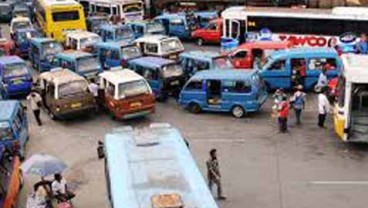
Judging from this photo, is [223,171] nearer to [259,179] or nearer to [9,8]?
[259,179]

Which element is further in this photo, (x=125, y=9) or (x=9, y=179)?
(x=125, y=9)

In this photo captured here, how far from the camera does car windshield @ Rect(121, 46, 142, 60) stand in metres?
30.7

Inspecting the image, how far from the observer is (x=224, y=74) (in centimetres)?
2545

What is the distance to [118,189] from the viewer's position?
13.3m

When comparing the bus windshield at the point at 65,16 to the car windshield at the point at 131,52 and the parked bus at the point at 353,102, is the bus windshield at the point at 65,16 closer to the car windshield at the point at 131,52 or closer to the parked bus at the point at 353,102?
the car windshield at the point at 131,52

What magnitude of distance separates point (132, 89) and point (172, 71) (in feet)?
10.1

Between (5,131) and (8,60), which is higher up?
(8,60)

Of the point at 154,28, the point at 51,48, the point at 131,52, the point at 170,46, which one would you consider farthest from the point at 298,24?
the point at 51,48

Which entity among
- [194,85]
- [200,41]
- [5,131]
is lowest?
[5,131]

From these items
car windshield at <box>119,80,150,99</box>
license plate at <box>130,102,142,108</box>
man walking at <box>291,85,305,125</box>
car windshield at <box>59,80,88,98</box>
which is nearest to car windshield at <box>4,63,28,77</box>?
car windshield at <box>59,80,88,98</box>

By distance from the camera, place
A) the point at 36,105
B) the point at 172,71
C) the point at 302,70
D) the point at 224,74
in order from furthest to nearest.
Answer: the point at 302,70 < the point at 172,71 < the point at 36,105 < the point at 224,74

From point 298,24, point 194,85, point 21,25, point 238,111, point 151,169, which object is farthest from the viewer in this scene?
point 21,25

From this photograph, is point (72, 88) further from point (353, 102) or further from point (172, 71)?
point (353, 102)

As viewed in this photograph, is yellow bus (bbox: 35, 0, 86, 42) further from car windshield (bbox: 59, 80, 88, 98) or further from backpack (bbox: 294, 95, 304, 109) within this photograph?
backpack (bbox: 294, 95, 304, 109)
